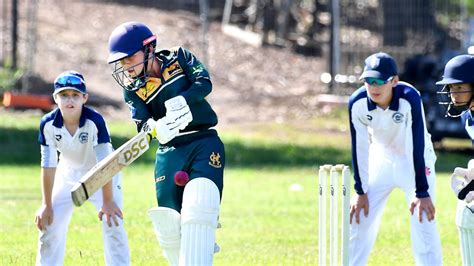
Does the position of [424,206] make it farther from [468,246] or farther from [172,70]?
[172,70]

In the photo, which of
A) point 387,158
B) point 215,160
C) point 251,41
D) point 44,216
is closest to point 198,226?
point 215,160

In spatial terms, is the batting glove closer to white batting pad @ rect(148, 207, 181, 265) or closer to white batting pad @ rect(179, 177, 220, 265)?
white batting pad @ rect(179, 177, 220, 265)

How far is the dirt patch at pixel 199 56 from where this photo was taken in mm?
25578

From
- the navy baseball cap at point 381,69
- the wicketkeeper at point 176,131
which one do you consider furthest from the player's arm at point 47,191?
the navy baseball cap at point 381,69

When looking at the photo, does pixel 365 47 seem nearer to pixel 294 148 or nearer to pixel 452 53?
pixel 452 53

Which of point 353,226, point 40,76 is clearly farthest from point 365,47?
point 353,226

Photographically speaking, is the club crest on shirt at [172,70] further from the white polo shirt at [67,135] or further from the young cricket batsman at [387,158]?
the young cricket batsman at [387,158]

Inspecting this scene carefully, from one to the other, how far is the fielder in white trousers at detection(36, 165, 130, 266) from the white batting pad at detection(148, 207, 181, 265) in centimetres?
124

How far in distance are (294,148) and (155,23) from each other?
8073 mm

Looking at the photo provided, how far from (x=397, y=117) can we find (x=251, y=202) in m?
6.57

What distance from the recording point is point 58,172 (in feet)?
31.4

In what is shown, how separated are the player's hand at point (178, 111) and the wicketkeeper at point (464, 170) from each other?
1.94 m

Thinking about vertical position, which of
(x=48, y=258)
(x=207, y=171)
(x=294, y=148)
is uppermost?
(x=207, y=171)

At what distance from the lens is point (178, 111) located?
7.88m
